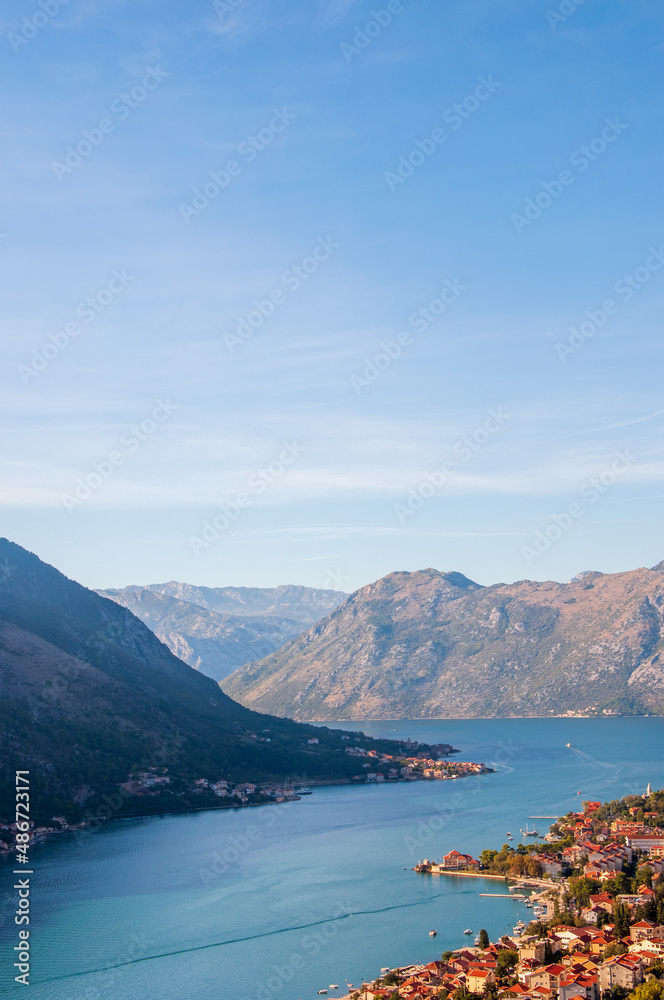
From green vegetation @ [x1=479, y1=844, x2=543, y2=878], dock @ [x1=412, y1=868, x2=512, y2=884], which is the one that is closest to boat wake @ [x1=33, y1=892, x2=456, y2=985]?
dock @ [x1=412, y1=868, x2=512, y2=884]

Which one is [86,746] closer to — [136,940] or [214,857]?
[214,857]

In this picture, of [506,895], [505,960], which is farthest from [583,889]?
[505,960]

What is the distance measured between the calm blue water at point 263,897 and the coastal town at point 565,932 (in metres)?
2.57

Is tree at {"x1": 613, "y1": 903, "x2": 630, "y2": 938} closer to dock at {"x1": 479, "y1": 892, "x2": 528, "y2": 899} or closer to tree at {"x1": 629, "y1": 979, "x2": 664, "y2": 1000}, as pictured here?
tree at {"x1": 629, "y1": 979, "x2": 664, "y2": 1000}

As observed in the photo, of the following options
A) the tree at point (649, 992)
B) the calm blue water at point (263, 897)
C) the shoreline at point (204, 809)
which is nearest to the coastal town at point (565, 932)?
the tree at point (649, 992)

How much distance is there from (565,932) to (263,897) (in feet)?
68.9

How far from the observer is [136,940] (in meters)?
52.1

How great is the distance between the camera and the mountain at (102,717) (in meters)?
87.4

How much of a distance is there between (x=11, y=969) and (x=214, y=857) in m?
26.7

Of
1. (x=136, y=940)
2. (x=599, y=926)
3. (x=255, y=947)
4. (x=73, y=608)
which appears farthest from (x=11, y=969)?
(x=73, y=608)

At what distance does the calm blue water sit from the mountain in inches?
295

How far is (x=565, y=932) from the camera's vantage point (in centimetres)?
→ 4631

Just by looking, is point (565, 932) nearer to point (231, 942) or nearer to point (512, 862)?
point (231, 942)

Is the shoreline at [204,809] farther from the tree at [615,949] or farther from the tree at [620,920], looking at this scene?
the tree at [615,949]
